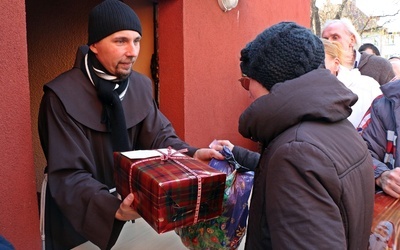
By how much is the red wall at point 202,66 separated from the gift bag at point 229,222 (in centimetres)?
222

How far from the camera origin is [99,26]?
2.25 meters

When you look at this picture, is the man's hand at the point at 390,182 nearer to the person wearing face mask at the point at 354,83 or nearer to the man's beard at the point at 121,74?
the person wearing face mask at the point at 354,83

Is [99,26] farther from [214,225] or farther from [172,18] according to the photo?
[172,18]

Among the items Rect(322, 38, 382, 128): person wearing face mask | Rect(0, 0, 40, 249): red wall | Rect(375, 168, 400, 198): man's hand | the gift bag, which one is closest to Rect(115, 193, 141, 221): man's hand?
the gift bag

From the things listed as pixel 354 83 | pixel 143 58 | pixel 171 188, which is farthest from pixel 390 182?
pixel 143 58

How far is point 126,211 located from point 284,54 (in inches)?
40.4

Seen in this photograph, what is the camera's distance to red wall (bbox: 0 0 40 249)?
1917 millimetres

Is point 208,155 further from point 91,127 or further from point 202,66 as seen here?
point 202,66

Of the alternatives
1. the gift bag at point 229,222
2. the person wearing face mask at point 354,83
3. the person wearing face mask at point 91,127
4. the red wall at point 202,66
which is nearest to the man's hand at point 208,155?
the person wearing face mask at point 91,127

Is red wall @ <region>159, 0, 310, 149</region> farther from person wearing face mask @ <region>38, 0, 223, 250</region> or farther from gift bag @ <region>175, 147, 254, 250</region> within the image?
gift bag @ <region>175, 147, 254, 250</region>

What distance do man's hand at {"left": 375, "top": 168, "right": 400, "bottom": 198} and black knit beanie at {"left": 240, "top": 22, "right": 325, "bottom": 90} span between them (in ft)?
2.86

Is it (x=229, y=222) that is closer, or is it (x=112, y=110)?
(x=229, y=222)

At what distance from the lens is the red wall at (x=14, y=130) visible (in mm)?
1917

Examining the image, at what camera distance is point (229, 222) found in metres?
1.77
